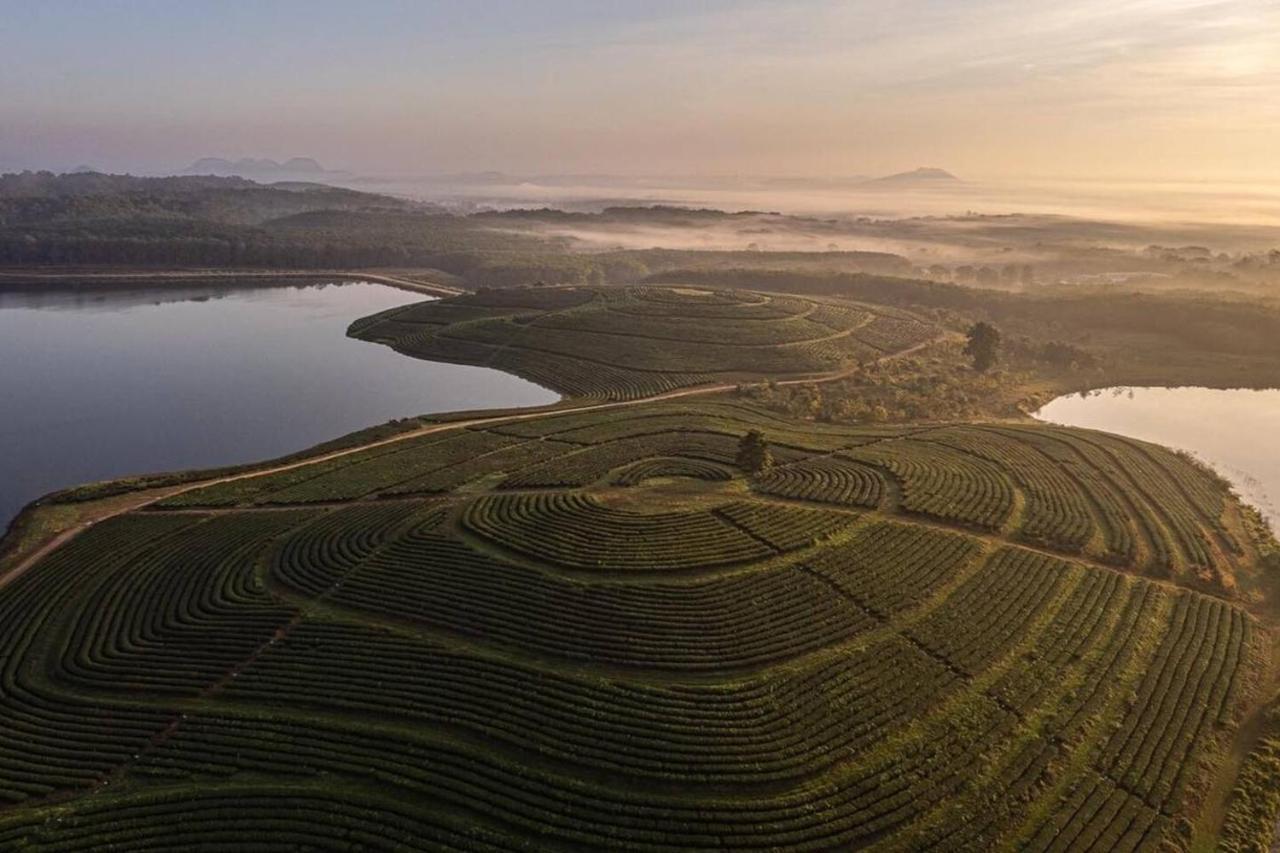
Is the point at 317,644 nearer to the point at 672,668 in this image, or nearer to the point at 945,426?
the point at 672,668

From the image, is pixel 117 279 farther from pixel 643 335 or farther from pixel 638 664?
pixel 638 664

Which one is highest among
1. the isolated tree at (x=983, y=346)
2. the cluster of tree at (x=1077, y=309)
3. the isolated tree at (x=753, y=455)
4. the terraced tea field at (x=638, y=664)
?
the cluster of tree at (x=1077, y=309)

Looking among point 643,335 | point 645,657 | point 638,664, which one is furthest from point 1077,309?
point 638,664

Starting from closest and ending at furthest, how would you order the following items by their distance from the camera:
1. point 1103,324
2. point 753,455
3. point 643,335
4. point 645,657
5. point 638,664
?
point 638,664 → point 645,657 → point 753,455 → point 643,335 → point 1103,324

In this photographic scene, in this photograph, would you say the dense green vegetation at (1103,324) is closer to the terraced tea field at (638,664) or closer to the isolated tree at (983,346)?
the isolated tree at (983,346)

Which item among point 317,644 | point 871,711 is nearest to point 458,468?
point 317,644

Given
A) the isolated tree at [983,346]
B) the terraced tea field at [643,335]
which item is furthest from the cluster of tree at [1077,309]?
the isolated tree at [983,346]
